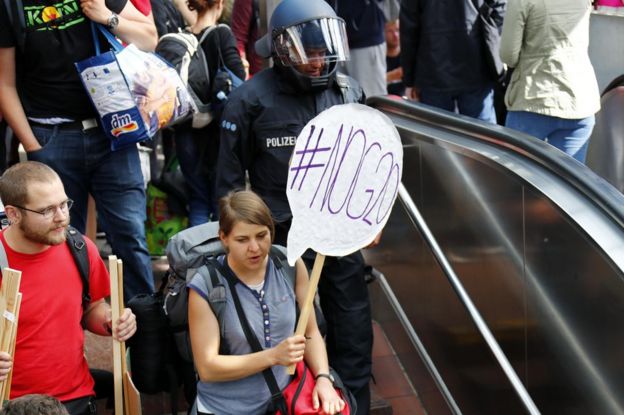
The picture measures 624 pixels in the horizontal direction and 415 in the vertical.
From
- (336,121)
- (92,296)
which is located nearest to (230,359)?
(92,296)

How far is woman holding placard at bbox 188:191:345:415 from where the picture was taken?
3.43m

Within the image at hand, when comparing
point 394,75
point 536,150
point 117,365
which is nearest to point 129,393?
point 117,365

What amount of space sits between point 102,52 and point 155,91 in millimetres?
282

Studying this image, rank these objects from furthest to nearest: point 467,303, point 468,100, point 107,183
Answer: point 468,100 < point 467,303 < point 107,183

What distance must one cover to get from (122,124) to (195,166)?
160 centimetres

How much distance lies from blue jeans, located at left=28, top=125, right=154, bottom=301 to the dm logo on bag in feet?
0.49

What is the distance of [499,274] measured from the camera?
14.1ft

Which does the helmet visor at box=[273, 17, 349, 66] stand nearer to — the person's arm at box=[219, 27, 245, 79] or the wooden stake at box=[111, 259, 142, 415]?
the wooden stake at box=[111, 259, 142, 415]

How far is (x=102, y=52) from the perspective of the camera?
14.2ft

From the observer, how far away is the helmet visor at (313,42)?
411 cm

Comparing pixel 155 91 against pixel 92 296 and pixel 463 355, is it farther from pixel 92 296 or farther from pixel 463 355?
pixel 463 355

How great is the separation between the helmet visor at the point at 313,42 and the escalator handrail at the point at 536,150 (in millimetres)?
758

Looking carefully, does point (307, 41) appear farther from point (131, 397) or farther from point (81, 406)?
point (81, 406)

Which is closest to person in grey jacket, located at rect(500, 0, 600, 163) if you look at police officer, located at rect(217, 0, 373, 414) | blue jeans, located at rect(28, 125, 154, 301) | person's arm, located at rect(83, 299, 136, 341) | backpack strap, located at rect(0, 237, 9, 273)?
police officer, located at rect(217, 0, 373, 414)
